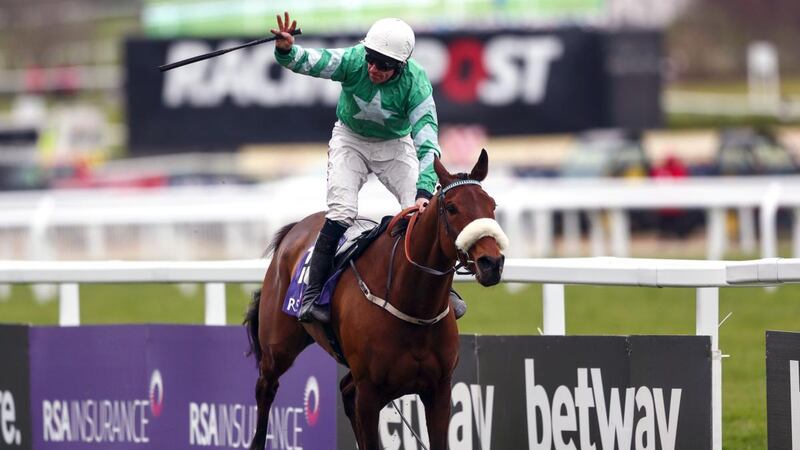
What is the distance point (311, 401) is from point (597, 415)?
1573mm

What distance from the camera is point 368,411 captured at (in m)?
6.31

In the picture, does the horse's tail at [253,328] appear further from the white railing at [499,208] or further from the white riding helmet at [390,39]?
the white railing at [499,208]

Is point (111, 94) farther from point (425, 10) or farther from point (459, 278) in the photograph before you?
point (459, 278)

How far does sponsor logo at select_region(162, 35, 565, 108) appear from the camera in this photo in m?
20.3

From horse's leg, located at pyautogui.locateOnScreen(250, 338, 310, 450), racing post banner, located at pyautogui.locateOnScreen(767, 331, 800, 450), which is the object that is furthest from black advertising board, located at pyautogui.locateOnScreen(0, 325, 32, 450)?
racing post banner, located at pyautogui.locateOnScreen(767, 331, 800, 450)

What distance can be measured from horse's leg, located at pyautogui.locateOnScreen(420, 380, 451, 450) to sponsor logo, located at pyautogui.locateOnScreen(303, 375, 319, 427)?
1.34 metres

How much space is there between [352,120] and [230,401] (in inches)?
68.2

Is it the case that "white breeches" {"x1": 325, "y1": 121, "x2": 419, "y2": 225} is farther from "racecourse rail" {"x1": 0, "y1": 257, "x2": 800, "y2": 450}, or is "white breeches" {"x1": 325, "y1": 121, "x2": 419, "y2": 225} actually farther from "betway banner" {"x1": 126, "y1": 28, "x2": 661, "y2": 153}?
"betway banner" {"x1": 126, "y1": 28, "x2": 661, "y2": 153}

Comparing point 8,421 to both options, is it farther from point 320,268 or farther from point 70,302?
point 320,268

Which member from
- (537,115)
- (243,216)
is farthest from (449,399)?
(537,115)

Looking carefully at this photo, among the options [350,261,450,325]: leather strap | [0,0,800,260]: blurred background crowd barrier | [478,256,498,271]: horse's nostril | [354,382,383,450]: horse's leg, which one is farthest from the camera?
[0,0,800,260]: blurred background crowd barrier

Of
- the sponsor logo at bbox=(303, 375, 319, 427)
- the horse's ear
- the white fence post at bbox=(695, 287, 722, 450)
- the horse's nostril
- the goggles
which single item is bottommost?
the sponsor logo at bbox=(303, 375, 319, 427)

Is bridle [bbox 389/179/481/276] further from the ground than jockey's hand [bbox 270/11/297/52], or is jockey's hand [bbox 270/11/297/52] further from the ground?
jockey's hand [bbox 270/11/297/52]

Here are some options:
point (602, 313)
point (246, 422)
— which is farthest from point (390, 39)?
point (602, 313)
